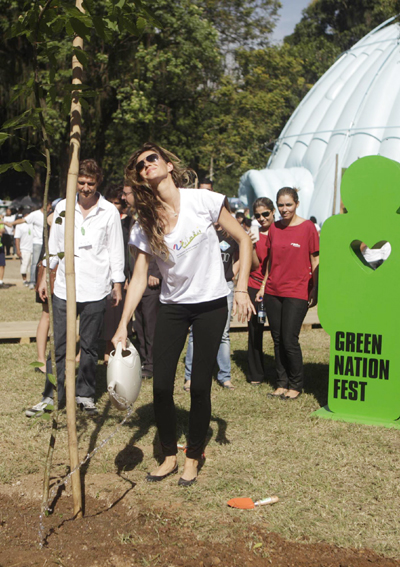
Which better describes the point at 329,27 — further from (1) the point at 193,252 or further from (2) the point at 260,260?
(1) the point at 193,252

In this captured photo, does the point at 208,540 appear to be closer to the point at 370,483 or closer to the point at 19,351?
the point at 370,483

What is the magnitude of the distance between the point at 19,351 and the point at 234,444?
14.6 feet

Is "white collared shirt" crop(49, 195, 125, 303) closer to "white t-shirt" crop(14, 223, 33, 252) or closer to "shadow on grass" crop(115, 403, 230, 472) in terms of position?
"shadow on grass" crop(115, 403, 230, 472)

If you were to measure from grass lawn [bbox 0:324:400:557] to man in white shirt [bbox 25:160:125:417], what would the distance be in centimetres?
63

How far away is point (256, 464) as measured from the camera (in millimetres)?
4645

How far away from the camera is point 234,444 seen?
508 cm

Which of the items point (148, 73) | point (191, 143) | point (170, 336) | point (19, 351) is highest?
point (148, 73)

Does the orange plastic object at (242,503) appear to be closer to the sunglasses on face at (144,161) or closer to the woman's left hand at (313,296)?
the sunglasses on face at (144,161)

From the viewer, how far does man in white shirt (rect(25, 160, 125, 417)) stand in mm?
5559

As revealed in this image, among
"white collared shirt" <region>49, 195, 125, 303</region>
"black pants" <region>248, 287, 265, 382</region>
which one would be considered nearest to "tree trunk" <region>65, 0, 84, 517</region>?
"white collared shirt" <region>49, 195, 125, 303</region>

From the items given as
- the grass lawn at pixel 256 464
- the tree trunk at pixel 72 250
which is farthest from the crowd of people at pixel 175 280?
the grass lawn at pixel 256 464

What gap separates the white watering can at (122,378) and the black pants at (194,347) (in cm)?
30

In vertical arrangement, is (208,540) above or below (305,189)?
below

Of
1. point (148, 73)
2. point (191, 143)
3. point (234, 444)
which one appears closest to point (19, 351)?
point (234, 444)
